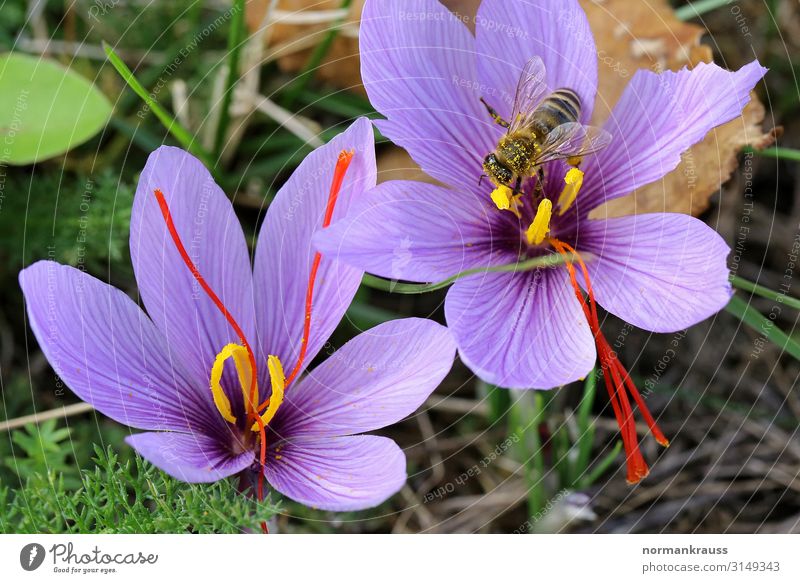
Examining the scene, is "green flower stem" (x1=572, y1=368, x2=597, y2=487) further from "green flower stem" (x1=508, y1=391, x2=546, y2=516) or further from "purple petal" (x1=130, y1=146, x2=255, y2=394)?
"purple petal" (x1=130, y1=146, x2=255, y2=394)

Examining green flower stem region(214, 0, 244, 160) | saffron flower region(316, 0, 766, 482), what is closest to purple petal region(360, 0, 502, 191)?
saffron flower region(316, 0, 766, 482)

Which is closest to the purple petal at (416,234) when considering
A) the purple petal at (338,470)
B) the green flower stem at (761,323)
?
the purple petal at (338,470)

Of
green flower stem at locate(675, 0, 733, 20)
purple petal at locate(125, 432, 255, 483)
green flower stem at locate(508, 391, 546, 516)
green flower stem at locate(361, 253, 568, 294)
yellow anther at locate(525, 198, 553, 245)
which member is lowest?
green flower stem at locate(508, 391, 546, 516)

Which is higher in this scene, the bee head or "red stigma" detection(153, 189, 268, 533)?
the bee head
